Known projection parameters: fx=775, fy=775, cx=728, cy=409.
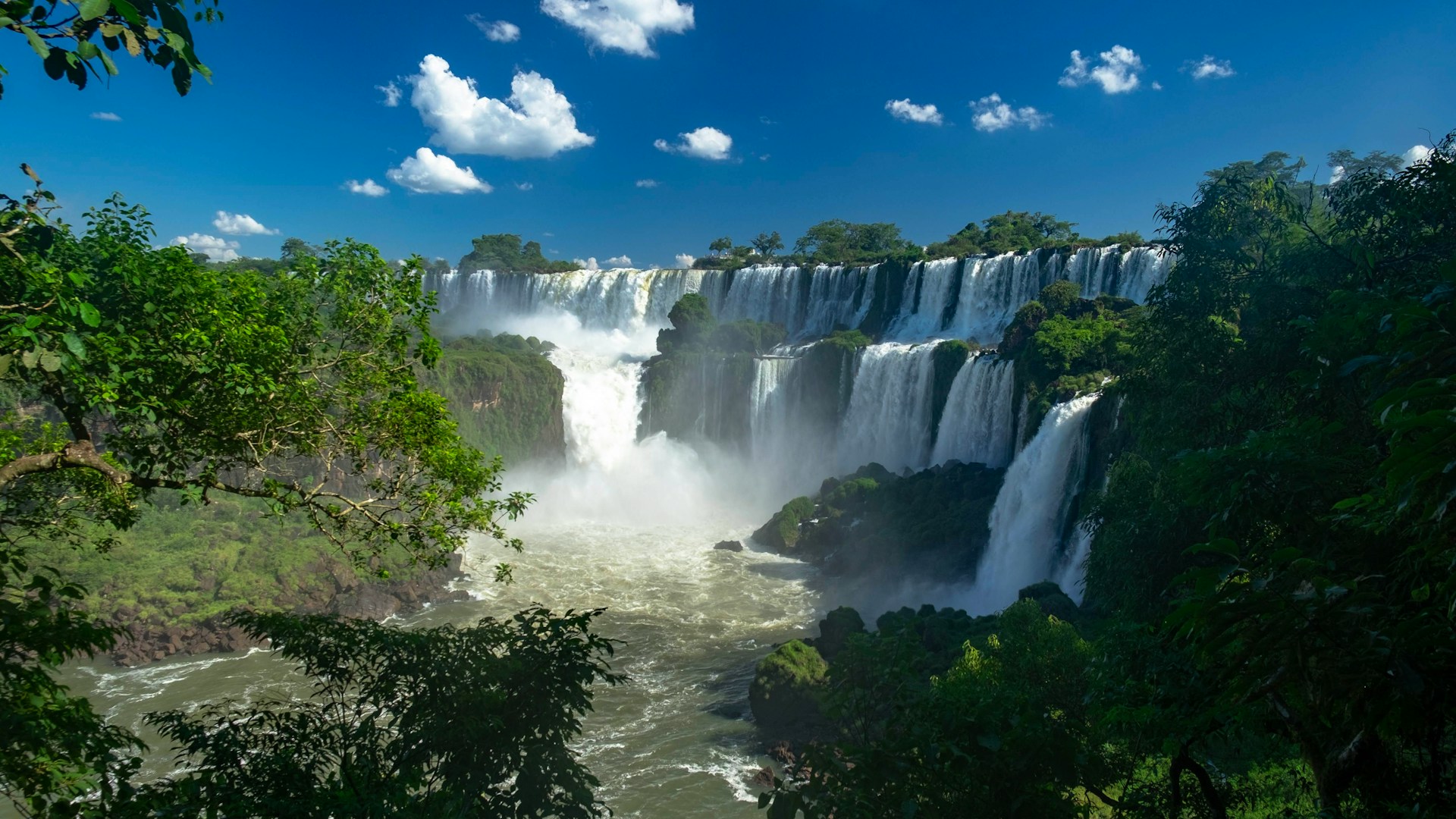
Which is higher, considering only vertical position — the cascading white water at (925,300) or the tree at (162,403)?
the cascading white water at (925,300)

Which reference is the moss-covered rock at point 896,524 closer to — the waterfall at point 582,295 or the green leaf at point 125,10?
the waterfall at point 582,295

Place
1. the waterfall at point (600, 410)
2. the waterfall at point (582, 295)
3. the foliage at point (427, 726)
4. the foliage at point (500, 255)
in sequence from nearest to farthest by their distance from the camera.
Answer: the foliage at point (427, 726)
the waterfall at point (600, 410)
the waterfall at point (582, 295)
the foliage at point (500, 255)

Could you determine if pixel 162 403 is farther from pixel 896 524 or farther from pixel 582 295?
pixel 582 295

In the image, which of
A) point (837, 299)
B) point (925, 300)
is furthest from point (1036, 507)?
point (837, 299)

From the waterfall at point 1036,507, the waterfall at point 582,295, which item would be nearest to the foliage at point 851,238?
the waterfall at point 582,295

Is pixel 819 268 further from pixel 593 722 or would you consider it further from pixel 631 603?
pixel 593 722
